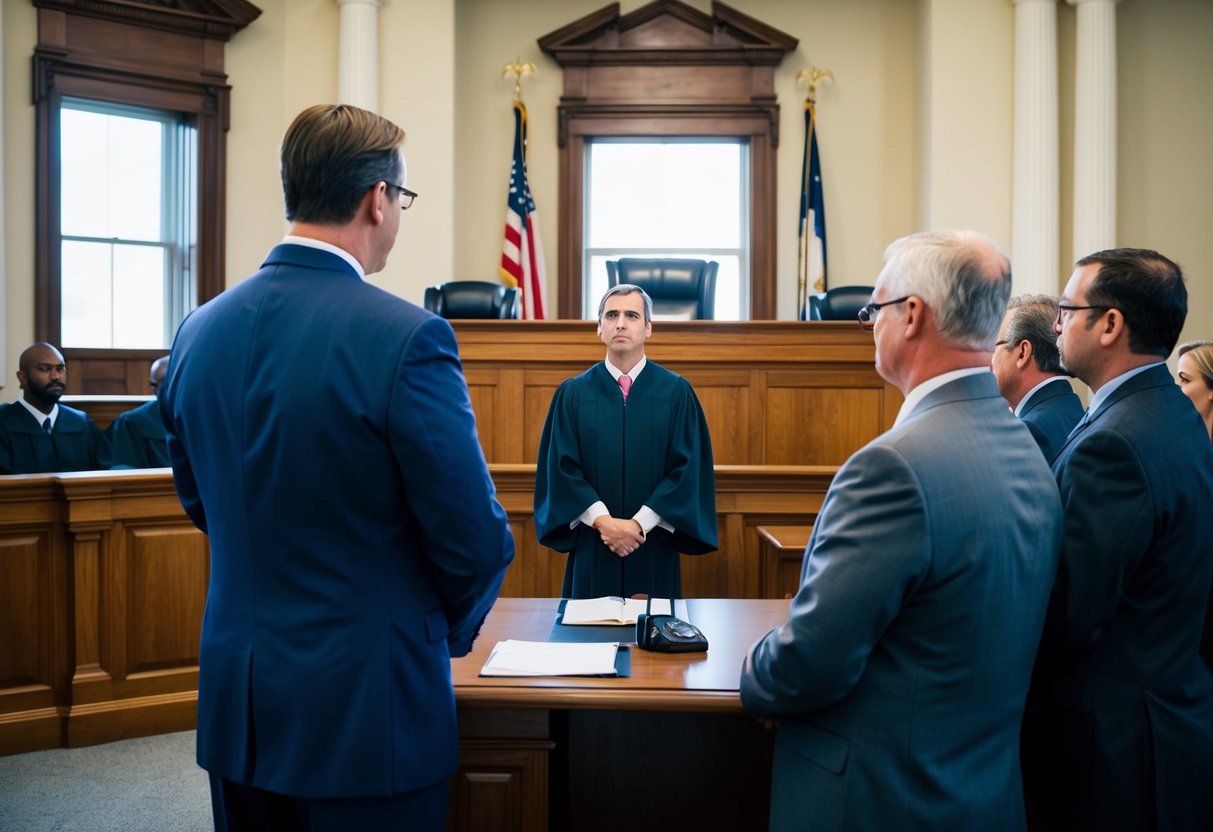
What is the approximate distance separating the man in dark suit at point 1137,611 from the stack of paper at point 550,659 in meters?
0.84

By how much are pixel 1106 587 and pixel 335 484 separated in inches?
50.5

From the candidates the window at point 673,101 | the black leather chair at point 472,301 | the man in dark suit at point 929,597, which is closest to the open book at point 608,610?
the man in dark suit at point 929,597

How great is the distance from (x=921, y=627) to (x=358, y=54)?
7047mm

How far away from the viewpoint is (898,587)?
4.57 ft

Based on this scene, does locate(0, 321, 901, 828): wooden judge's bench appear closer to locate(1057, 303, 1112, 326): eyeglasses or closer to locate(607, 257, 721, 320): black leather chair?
locate(1057, 303, 1112, 326): eyeglasses

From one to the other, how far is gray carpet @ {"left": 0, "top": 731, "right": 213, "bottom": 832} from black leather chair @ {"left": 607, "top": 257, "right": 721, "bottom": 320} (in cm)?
390

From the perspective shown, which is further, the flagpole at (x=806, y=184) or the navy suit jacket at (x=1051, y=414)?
the flagpole at (x=806, y=184)

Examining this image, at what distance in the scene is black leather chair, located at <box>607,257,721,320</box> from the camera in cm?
656

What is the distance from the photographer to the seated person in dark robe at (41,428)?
5539 mm

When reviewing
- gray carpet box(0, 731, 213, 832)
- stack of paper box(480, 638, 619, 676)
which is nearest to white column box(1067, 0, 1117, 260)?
stack of paper box(480, 638, 619, 676)

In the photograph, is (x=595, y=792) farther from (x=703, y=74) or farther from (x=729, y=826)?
(x=703, y=74)

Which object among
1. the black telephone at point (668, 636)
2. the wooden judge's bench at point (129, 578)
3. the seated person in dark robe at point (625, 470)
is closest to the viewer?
the black telephone at point (668, 636)

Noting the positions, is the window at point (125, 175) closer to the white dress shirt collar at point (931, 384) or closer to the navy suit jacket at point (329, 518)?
the navy suit jacket at point (329, 518)

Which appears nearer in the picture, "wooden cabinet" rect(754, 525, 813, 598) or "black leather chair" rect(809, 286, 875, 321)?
"wooden cabinet" rect(754, 525, 813, 598)
